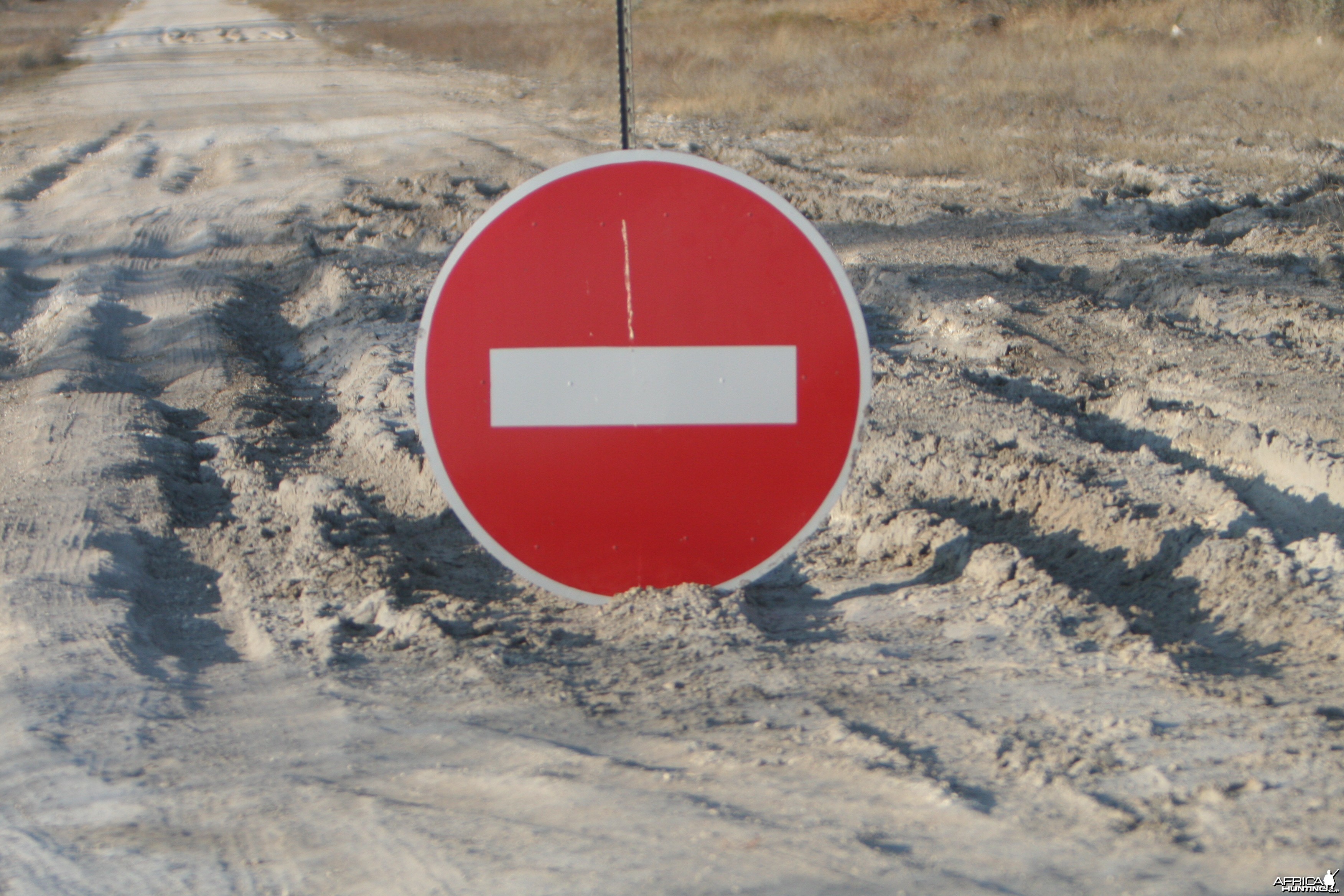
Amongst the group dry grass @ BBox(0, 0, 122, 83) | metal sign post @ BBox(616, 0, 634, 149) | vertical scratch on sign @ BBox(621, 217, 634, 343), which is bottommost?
vertical scratch on sign @ BBox(621, 217, 634, 343)

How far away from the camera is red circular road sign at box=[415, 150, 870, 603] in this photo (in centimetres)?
243

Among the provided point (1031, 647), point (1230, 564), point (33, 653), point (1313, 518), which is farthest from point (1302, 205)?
point (33, 653)

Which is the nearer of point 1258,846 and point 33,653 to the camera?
point 1258,846

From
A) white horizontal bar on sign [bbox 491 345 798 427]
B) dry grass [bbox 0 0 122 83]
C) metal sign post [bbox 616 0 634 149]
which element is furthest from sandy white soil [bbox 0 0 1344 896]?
dry grass [bbox 0 0 122 83]

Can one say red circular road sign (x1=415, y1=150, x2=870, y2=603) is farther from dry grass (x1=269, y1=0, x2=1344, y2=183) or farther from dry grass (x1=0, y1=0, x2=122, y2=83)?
dry grass (x1=0, y1=0, x2=122, y2=83)

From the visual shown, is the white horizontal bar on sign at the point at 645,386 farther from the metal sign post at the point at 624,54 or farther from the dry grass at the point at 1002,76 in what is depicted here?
the dry grass at the point at 1002,76

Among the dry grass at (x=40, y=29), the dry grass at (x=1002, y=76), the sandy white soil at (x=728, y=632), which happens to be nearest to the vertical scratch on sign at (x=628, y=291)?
the sandy white soil at (x=728, y=632)

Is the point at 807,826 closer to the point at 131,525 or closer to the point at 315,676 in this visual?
the point at 315,676

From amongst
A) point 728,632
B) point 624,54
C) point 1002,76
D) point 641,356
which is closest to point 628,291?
point 641,356

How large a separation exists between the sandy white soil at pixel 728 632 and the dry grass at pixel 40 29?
19640 mm

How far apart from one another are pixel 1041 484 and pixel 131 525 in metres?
3.05

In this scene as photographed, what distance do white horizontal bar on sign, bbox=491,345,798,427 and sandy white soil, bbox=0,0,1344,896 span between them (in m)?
0.55

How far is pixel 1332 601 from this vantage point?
2838mm

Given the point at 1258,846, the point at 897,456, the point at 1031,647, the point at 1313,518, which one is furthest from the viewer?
the point at 897,456
